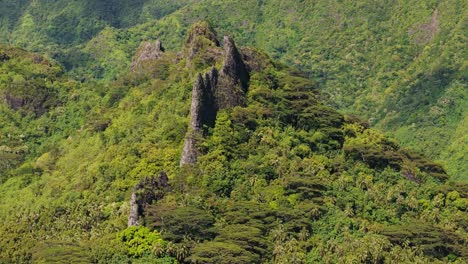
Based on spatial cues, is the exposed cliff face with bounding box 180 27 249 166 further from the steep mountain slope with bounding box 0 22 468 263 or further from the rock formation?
the rock formation

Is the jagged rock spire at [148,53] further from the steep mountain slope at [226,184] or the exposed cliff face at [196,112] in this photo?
the exposed cliff face at [196,112]

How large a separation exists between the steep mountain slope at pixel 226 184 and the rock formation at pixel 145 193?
0.53 ft

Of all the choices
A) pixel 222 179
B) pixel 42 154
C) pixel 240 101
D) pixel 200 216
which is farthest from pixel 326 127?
pixel 42 154

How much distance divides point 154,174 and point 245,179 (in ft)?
33.0

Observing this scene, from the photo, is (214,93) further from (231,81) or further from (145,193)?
(145,193)

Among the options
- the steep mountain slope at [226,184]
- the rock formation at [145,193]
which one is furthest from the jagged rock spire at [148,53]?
the rock formation at [145,193]

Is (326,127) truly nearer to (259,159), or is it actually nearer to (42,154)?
(259,159)

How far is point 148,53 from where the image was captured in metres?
154

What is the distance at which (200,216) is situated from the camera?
9675 cm

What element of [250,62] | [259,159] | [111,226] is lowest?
[111,226]

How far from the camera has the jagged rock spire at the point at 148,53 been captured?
151m

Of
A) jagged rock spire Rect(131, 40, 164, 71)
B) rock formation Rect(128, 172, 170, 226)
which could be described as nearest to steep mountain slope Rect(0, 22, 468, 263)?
rock formation Rect(128, 172, 170, 226)

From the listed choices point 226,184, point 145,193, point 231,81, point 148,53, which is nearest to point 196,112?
point 231,81

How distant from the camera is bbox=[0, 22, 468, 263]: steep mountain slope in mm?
96250
